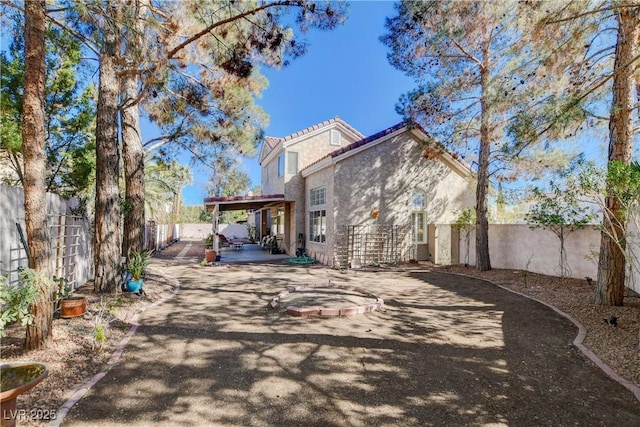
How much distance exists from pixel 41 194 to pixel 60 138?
10.9m

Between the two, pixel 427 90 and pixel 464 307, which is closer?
pixel 464 307

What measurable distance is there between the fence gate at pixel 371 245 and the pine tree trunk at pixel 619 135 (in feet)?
28.6

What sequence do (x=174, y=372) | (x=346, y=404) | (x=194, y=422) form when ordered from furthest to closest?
(x=174, y=372), (x=346, y=404), (x=194, y=422)

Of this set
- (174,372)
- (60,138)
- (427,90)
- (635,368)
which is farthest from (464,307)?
(60,138)

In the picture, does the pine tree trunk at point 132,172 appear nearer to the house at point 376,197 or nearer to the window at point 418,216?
the house at point 376,197

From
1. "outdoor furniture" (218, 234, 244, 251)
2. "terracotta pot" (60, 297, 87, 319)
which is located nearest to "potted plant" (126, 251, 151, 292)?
"terracotta pot" (60, 297, 87, 319)

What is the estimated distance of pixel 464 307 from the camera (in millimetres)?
8352

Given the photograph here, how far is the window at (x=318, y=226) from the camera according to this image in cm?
1622

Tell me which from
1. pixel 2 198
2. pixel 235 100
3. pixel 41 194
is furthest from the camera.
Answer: pixel 235 100

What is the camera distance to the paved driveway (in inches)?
146

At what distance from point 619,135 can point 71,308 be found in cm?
1297

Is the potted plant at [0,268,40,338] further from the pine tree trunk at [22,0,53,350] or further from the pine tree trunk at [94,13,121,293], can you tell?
the pine tree trunk at [94,13,121,293]

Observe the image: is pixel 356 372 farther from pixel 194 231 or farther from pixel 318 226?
pixel 194 231

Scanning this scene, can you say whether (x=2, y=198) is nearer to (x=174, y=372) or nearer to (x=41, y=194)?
(x=41, y=194)
